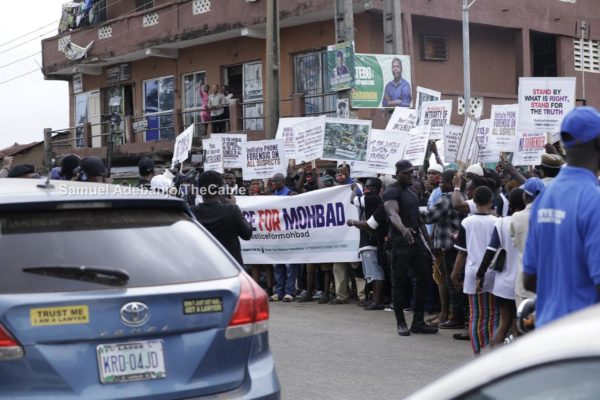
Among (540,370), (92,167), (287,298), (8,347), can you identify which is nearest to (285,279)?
(287,298)

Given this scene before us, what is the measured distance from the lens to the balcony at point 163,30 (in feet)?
83.6

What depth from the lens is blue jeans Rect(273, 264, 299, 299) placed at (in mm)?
14805

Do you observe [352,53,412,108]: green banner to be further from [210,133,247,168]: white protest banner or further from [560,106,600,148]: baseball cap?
[560,106,600,148]: baseball cap

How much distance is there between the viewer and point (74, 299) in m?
4.25

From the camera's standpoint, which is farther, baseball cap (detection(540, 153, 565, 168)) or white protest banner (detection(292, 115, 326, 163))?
white protest banner (detection(292, 115, 326, 163))

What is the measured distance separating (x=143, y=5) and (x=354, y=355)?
24.8 meters

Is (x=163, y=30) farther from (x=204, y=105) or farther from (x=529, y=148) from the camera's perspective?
(x=529, y=148)

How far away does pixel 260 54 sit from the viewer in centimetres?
2744

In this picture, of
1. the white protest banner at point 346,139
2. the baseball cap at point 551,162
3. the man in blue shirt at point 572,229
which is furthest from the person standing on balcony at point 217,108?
the man in blue shirt at point 572,229

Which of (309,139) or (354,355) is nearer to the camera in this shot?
(354,355)

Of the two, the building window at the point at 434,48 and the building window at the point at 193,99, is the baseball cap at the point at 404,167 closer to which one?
the building window at the point at 434,48

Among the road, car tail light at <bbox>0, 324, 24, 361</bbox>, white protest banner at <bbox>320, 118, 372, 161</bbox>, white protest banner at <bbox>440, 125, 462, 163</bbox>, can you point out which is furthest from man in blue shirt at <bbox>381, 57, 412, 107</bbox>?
Result: car tail light at <bbox>0, 324, 24, 361</bbox>

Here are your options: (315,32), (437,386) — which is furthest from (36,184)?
(315,32)

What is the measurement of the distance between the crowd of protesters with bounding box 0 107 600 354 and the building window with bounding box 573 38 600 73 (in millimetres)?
14294
